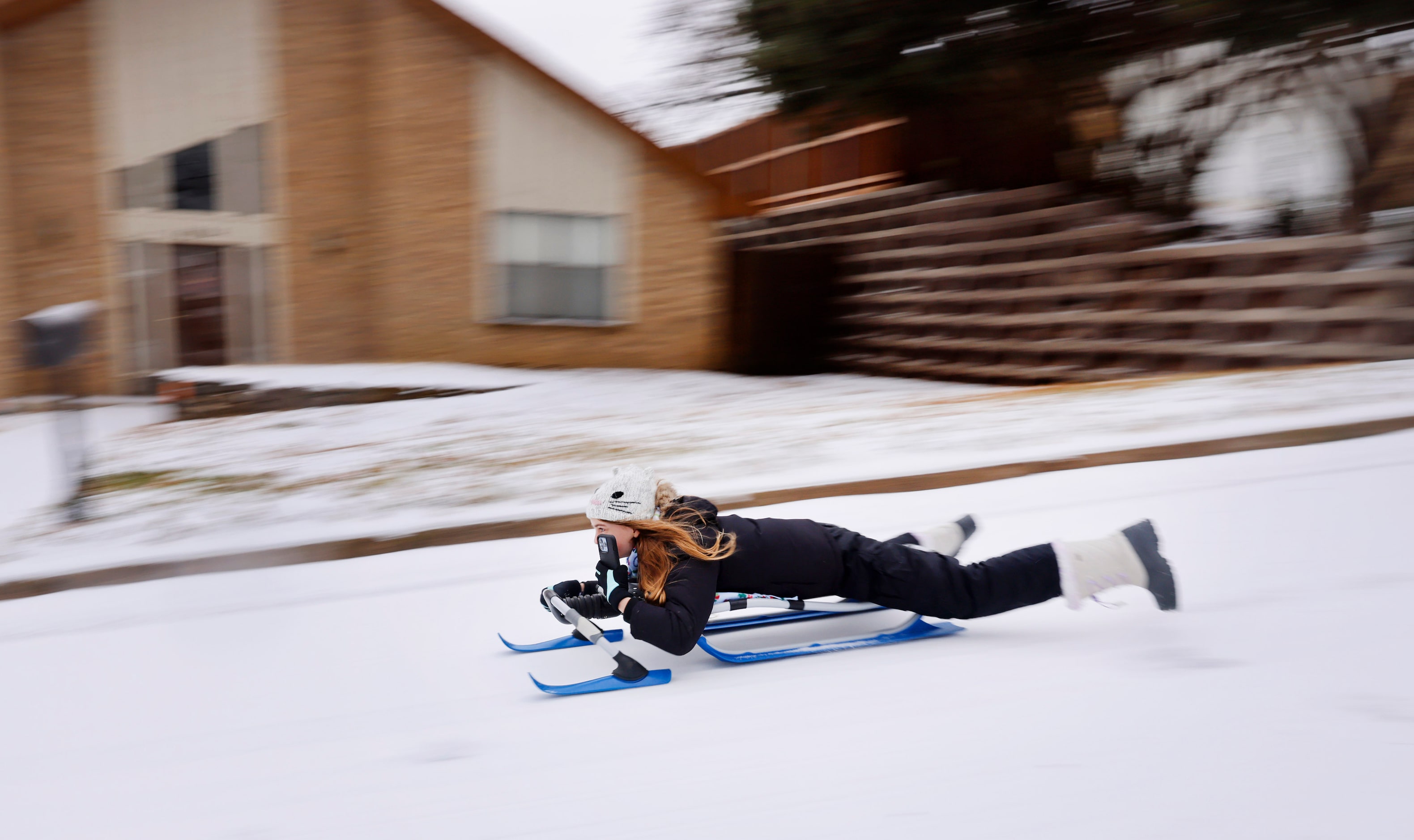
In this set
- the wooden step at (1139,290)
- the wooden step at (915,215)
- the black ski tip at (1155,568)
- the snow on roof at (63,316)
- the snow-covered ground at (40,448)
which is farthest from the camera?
the wooden step at (915,215)

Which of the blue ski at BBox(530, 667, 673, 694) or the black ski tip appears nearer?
the blue ski at BBox(530, 667, 673, 694)

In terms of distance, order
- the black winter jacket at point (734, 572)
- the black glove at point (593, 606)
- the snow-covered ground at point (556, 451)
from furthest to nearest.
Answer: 1. the snow-covered ground at point (556, 451)
2. the black glove at point (593, 606)
3. the black winter jacket at point (734, 572)

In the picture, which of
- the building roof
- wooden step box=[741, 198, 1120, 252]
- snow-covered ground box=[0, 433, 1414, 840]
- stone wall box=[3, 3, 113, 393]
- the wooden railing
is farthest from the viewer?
the wooden railing

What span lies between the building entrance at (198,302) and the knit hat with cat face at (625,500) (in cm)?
995

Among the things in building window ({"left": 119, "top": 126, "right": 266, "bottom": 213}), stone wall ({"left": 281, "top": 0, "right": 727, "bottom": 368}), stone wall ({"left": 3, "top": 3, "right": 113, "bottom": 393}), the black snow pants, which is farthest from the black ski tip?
stone wall ({"left": 3, "top": 3, "right": 113, "bottom": 393})

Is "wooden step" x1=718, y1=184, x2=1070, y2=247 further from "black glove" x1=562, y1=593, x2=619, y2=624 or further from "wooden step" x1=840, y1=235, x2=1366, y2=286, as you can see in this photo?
"black glove" x1=562, y1=593, x2=619, y2=624

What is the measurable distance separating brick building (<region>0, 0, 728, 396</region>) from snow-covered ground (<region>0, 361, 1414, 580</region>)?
3156 millimetres

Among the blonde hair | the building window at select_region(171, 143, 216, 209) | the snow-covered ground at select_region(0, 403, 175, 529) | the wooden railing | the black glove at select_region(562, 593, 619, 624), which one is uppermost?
the wooden railing

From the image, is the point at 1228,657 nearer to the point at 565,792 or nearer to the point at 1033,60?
the point at 565,792

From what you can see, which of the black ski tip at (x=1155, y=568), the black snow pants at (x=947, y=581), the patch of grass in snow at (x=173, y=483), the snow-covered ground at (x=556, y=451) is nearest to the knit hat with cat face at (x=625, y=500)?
the black snow pants at (x=947, y=581)

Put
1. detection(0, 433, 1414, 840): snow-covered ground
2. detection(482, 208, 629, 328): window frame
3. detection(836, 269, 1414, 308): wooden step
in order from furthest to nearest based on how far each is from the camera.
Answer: detection(482, 208, 629, 328): window frame, detection(836, 269, 1414, 308): wooden step, detection(0, 433, 1414, 840): snow-covered ground

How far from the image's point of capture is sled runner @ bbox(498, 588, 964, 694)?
2756 mm

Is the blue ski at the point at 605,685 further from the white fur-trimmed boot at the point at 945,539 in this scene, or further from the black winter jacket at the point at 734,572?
the white fur-trimmed boot at the point at 945,539

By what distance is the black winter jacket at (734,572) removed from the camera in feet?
8.86
